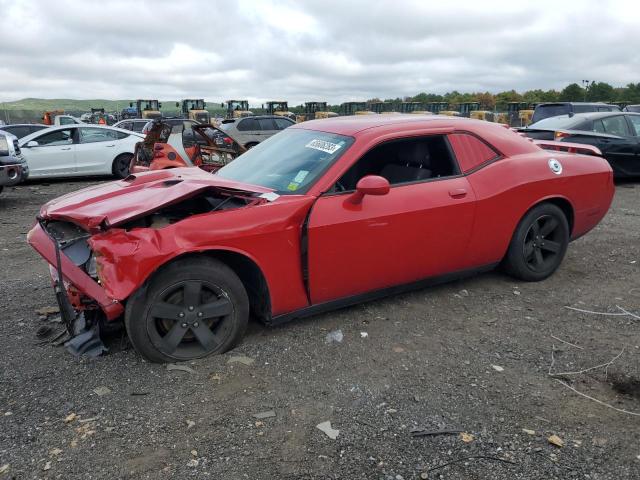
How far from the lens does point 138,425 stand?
279 centimetres

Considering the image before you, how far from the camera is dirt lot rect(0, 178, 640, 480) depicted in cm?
250

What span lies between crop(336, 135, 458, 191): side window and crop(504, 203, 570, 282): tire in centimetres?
94

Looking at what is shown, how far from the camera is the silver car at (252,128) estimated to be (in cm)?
1609

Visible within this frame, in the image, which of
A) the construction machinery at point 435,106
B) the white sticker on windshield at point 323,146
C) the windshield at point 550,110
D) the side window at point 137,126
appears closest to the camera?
the white sticker on windshield at point 323,146

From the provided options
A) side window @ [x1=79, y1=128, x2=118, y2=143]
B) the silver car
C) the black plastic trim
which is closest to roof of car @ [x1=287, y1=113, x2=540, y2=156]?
the black plastic trim

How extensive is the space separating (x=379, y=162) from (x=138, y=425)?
265 cm

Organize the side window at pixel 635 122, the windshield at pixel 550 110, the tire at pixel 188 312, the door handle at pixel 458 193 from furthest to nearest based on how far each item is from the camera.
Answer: the windshield at pixel 550 110 < the side window at pixel 635 122 < the door handle at pixel 458 193 < the tire at pixel 188 312

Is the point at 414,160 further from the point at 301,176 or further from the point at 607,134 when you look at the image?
the point at 607,134

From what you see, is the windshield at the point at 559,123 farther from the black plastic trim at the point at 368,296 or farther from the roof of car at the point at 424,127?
the black plastic trim at the point at 368,296

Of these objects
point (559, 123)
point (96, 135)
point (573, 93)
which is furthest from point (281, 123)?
point (573, 93)

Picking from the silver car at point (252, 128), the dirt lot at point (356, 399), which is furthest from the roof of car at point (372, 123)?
the silver car at point (252, 128)

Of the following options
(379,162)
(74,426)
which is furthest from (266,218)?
(74,426)

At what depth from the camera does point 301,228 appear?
3.52 m

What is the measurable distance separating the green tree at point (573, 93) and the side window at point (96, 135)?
5554 centimetres
